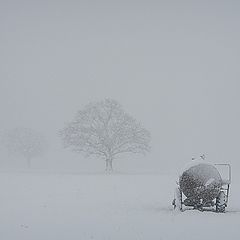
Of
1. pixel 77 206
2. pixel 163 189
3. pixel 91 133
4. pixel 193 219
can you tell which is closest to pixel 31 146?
pixel 91 133

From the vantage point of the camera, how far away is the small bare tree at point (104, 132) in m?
60.3

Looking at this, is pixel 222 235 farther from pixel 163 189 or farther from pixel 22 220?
pixel 163 189

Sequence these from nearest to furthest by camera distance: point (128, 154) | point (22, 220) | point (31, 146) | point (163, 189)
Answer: point (22, 220), point (163, 189), point (31, 146), point (128, 154)

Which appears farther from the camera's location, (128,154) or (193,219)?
(128,154)

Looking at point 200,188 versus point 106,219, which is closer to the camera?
point 106,219

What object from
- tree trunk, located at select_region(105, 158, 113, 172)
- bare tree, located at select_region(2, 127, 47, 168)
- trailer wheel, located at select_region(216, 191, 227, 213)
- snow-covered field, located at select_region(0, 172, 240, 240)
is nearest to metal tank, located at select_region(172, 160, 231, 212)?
trailer wheel, located at select_region(216, 191, 227, 213)

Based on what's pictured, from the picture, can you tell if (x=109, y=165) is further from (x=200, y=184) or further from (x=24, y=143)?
(x=200, y=184)

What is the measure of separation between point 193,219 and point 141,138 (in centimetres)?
4396

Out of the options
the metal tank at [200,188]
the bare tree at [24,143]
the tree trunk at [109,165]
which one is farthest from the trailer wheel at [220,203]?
the bare tree at [24,143]

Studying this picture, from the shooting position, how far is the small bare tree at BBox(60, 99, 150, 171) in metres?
60.3

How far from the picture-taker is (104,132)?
200 feet

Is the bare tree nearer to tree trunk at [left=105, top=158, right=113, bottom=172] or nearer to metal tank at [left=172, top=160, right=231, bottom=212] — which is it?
tree trunk at [left=105, top=158, right=113, bottom=172]

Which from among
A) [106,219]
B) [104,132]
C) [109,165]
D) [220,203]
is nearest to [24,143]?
[104,132]

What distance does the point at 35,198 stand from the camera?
25.4 metres
